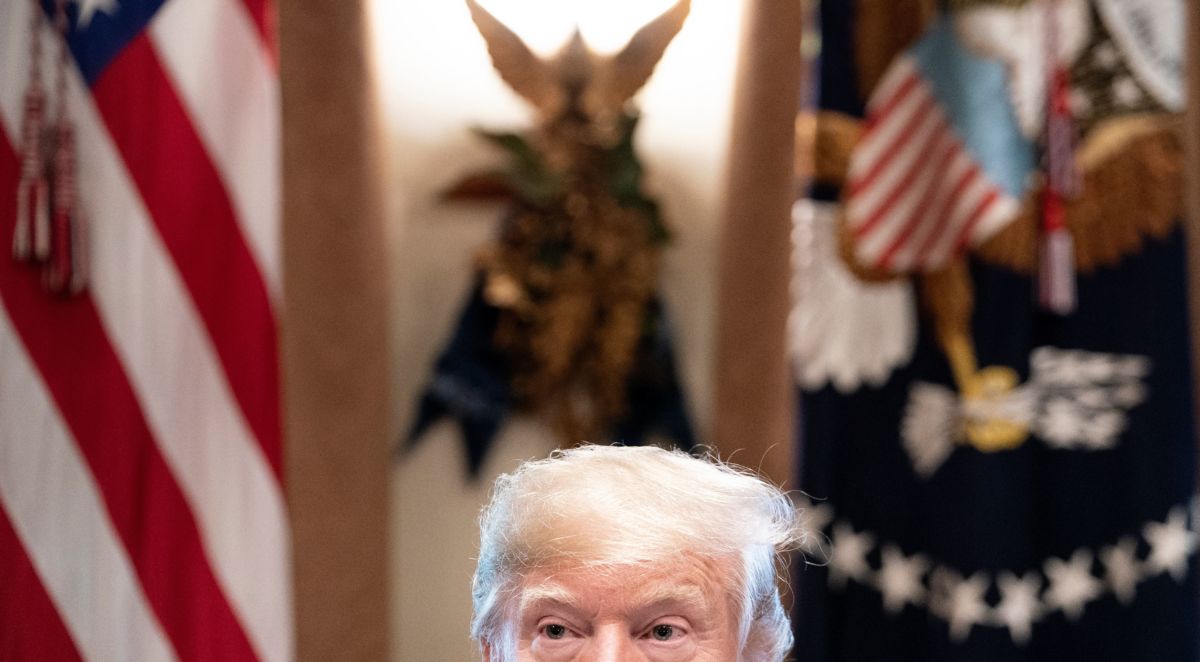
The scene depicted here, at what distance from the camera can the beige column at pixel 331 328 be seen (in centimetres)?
252

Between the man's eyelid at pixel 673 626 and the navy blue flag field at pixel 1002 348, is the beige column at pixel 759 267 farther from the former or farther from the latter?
the man's eyelid at pixel 673 626

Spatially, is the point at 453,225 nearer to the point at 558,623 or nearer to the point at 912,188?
the point at 912,188

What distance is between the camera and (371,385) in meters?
2.61

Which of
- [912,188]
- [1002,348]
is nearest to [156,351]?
[912,188]

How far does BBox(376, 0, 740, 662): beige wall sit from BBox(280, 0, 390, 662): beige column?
1.04 ft

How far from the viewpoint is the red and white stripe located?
8.98ft

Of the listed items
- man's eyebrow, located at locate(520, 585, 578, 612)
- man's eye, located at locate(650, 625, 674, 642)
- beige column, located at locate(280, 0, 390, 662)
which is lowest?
man's eye, located at locate(650, 625, 674, 642)

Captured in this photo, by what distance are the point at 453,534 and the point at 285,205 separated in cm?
85

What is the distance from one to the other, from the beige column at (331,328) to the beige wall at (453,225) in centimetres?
32

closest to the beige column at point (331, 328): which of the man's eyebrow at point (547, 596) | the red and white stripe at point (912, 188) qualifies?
the red and white stripe at point (912, 188)

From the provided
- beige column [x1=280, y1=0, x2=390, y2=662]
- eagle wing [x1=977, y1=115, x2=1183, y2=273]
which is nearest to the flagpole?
eagle wing [x1=977, y1=115, x2=1183, y2=273]

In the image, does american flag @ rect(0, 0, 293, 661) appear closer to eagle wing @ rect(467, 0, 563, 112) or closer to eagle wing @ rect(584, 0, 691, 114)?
eagle wing @ rect(467, 0, 563, 112)

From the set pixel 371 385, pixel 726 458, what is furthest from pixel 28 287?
pixel 726 458

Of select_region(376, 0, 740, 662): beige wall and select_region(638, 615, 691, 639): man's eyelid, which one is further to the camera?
select_region(376, 0, 740, 662): beige wall
